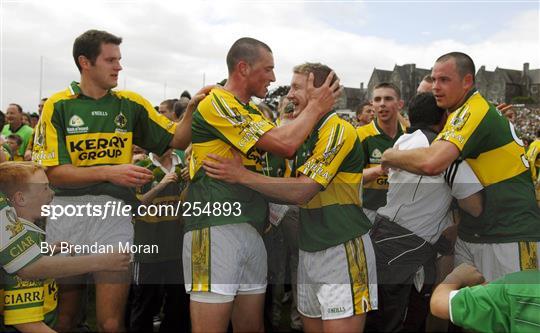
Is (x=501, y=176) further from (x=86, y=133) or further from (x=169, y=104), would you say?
(x=169, y=104)

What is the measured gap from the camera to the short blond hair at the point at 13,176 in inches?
111

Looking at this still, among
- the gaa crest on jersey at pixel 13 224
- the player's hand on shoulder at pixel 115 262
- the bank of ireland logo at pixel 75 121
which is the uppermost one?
the bank of ireland logo at pixel 75 121

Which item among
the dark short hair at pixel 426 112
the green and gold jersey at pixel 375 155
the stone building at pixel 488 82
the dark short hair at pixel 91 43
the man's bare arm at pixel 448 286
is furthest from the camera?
the stone building at pixel 488 82

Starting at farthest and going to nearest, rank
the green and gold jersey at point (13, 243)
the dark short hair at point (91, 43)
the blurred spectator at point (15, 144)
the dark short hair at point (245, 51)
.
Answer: the blurred spectator at point (15, 144)
the dark short hair at point (91, 43)
the dark short hair at point (245, 51)
the green and gold jersey at point (13, 243)

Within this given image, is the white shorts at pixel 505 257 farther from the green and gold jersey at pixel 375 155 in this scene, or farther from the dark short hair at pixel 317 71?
the green and gold jersey at pixel 375 155

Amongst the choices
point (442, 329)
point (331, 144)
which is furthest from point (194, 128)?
point (442, 329)

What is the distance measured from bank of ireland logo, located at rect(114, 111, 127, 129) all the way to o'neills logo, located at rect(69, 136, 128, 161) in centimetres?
9

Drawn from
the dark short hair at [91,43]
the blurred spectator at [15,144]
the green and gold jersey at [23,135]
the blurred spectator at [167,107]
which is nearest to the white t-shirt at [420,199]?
the dark short hair at [91,43]

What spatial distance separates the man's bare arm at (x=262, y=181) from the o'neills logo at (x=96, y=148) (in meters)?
0.78

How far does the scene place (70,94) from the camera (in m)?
3.32

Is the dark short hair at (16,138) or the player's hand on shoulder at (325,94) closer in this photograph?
the player's hand on shoulder at (325,94)

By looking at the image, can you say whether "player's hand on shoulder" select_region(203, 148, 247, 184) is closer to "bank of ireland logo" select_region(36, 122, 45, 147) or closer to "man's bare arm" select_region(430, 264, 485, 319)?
"bank of ireland logo" select_region(36, 122, 45, 147)

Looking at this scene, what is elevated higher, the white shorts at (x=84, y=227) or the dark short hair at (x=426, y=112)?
the dark short hair at (x=426, y=112)

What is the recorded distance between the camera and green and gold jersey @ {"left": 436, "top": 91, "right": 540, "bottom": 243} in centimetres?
307
